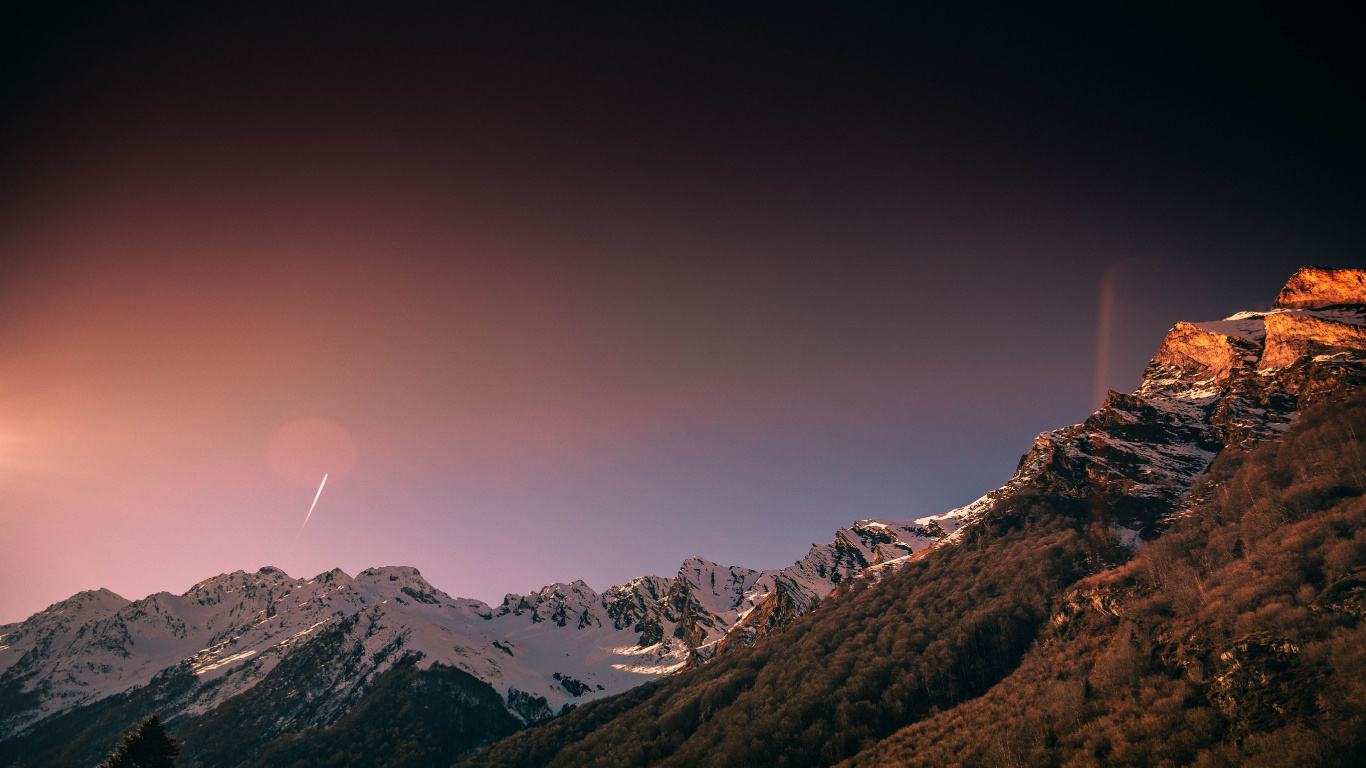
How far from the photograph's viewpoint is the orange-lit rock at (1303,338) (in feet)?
349

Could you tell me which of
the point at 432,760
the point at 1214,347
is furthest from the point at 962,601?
the point at 432,760

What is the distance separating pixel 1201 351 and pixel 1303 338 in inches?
1609

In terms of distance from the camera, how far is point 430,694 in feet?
654

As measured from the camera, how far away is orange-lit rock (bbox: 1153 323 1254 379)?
14112 cm

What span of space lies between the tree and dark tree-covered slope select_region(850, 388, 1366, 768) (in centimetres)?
9670

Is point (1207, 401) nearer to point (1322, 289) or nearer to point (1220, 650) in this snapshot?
point (1322, 289)

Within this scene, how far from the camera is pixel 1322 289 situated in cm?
12619

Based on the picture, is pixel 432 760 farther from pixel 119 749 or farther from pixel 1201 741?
pixel 1201 741

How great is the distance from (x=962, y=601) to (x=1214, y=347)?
117777 mm

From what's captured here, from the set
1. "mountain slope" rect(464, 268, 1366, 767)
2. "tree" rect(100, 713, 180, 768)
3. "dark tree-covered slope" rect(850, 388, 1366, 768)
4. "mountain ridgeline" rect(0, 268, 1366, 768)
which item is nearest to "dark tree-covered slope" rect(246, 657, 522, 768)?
"mountain ridgeline" rect(0, 268, 1366, 768)

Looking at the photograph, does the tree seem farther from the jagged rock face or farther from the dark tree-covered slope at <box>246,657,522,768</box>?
the jagged rock face

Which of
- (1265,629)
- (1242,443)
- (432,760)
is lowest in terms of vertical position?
(432,760)

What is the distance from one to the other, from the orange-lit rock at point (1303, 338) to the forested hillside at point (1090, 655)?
28695 mm

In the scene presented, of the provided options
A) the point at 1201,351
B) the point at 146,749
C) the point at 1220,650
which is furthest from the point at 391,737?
the point at 1201,351
